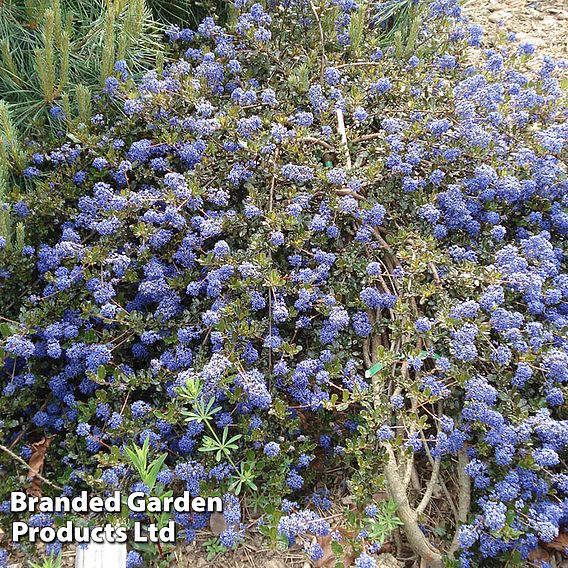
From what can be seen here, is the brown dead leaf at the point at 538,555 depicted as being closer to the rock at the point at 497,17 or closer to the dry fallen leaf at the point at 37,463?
the dry fallen leaf at the point at 37,463

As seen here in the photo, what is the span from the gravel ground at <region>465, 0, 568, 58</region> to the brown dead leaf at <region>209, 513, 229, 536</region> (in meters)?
3.69

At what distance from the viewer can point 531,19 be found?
4395mm

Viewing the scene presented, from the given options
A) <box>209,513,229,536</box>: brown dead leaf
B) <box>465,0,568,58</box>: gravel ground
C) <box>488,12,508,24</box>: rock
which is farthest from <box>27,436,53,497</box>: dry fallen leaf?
<box>488,12,508,24</box>: rock

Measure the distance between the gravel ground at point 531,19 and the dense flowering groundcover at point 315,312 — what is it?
1.51m

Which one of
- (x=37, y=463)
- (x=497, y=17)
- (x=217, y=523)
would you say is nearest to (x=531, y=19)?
(x=497, y=17)

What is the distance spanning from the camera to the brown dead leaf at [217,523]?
213 cm

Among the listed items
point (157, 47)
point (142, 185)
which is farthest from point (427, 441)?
point (157, 47)

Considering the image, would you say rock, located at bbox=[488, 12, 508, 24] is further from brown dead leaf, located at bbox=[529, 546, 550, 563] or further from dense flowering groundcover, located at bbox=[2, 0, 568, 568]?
brown dead leaf, located at bbox=[529, 546, 550, 563]

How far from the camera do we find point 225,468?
6.79 ft

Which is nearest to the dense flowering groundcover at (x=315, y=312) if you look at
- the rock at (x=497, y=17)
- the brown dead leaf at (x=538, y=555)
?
the brown dead leaf at (x=538, y=555)

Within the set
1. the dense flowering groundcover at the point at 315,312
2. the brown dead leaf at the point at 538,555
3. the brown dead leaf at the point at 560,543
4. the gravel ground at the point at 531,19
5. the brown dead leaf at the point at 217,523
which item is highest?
the gravel ground at the point at 531,19

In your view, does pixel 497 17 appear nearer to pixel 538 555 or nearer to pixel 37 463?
pixel 538 555

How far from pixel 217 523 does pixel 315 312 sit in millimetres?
879

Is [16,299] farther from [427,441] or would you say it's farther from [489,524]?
[489,524]
